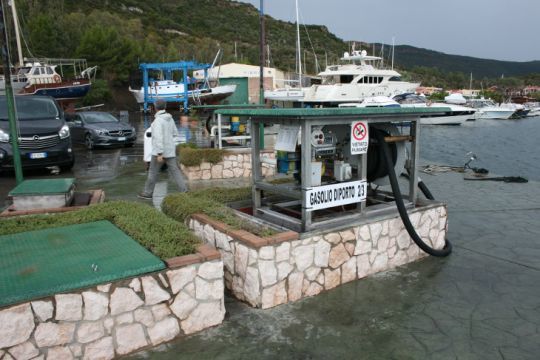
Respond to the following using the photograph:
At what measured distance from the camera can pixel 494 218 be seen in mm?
7496

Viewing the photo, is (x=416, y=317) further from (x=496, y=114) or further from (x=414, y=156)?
(x=496, y=114)

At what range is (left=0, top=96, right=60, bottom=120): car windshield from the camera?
10953 mm

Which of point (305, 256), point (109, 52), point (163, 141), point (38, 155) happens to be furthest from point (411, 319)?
point (109, 52)

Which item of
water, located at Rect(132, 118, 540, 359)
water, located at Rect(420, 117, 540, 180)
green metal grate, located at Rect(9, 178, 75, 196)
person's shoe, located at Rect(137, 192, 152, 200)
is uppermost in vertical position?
green metal grate, located at Rect(9, 178, 75, 196)

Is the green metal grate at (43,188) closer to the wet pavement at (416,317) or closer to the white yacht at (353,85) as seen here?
the wet pavement at (416,317)

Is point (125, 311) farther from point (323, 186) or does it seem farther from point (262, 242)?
point (323, 186)

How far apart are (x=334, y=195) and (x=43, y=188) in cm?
403

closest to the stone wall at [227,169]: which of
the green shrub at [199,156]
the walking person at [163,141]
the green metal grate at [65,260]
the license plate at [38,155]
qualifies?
the green shrub at [199,156]

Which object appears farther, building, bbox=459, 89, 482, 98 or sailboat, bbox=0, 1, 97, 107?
building, bbox=459, 89, 482, 98

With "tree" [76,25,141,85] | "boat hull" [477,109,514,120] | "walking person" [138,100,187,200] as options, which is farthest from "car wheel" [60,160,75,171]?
"boat hull" [477,109,514,120]

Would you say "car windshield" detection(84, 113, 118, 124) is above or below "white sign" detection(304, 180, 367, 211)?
above

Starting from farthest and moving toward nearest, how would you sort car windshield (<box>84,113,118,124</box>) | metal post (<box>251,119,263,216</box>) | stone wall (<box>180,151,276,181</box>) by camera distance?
car windshield (<box>84,113,118,124</box>), stone wall (<box>180,151,276,181</box>), metal post (<box>251,119,263,216</box>)

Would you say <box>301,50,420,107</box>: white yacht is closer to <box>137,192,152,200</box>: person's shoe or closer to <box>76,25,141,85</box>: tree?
<box>76,25,141,85</box>: tree

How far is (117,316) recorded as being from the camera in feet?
11.6
